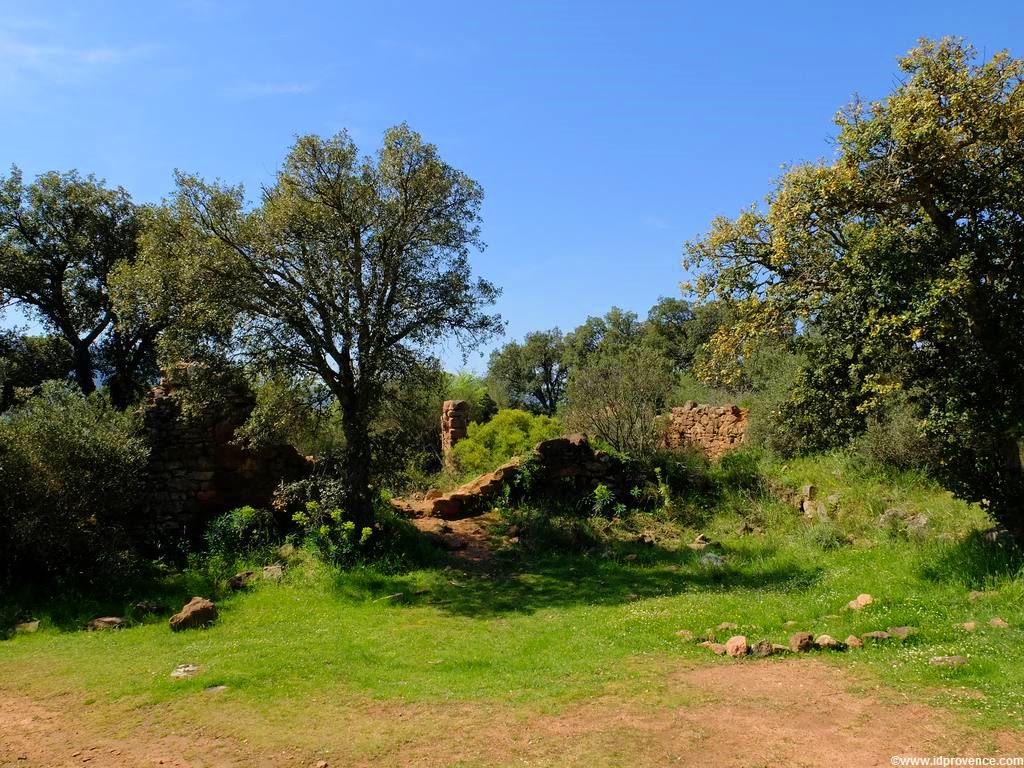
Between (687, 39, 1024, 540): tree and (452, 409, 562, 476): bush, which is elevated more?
(687, 39, 1024, 540): tree

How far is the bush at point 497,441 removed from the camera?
21953mm

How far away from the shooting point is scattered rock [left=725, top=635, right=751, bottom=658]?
757cm

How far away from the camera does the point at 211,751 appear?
563cm

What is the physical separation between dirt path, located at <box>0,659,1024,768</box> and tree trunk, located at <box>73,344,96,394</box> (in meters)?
19.0

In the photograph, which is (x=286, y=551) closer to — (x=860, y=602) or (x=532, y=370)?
(x=860, y=602)

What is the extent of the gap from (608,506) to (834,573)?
6.96m

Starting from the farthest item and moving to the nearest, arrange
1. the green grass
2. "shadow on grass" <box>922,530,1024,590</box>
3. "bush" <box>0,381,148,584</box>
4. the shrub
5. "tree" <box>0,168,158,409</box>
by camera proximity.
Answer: "tree" <box>0,168,158,409</box> → the shrub → "bush" <box>0,381,148,584</box> → "shadow on grass" <box>922,530,1024,590</box> → the green grass

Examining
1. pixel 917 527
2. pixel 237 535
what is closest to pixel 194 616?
pixel 237 535

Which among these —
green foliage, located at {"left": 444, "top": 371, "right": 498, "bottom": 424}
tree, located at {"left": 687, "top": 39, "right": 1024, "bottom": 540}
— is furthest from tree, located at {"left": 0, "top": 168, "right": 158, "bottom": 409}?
tree, located at {"left": 687, "top": 39, "right": 1024, "bottom": 540}

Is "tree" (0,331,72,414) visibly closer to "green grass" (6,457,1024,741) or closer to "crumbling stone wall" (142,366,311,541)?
"crumbling stone wall" (142,366,311,541)

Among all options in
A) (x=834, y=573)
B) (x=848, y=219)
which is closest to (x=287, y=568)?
(x=834, y=573)

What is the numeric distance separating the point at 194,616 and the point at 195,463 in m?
5.22

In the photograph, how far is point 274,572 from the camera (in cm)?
1223

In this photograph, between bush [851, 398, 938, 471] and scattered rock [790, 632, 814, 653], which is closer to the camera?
scattered rock [790, 632, 814, 653]
